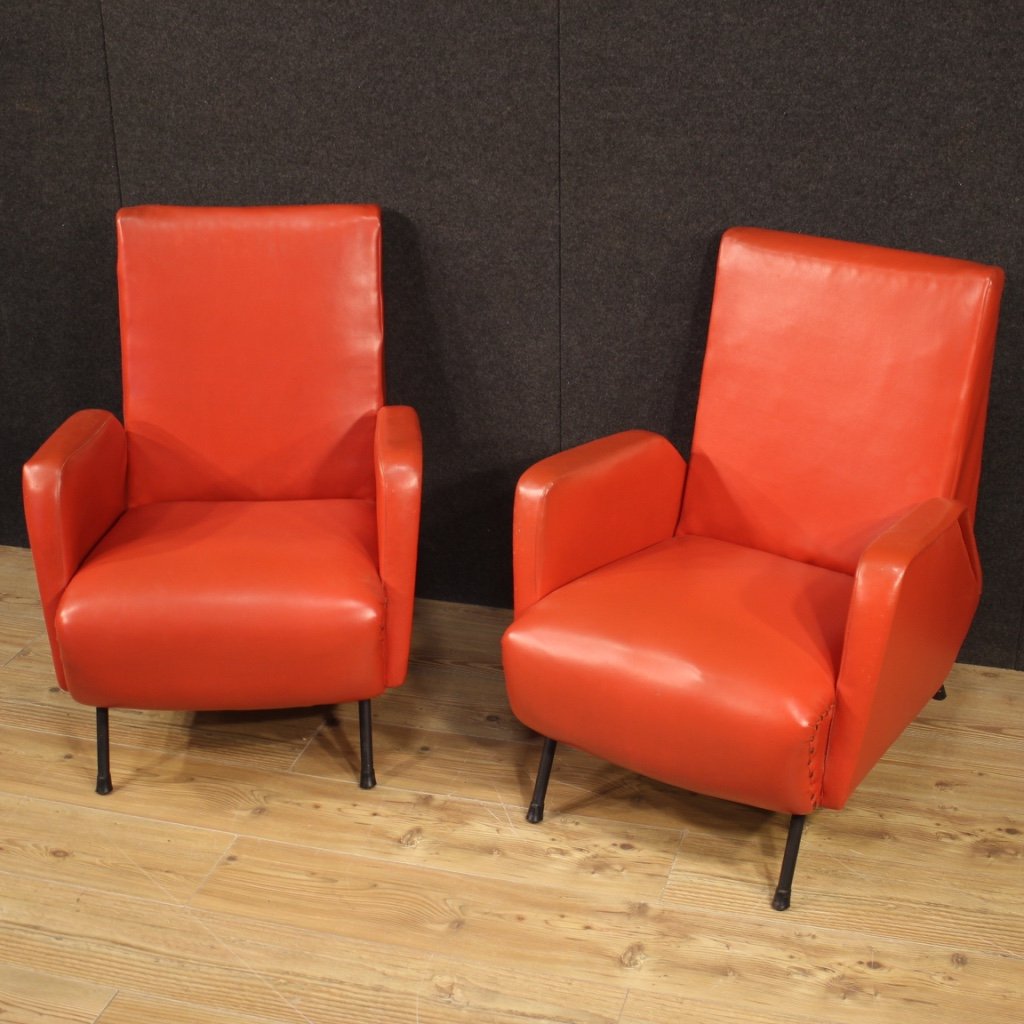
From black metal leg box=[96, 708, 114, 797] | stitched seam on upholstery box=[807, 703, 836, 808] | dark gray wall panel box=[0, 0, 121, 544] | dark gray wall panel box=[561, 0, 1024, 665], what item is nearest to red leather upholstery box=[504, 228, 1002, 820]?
stitched seam on upholstery box=[807, 703, 836, 808]

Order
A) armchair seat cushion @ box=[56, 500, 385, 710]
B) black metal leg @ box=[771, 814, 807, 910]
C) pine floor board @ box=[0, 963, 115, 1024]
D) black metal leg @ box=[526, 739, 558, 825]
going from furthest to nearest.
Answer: black metal leg @ box=[526, 739, 558, 825] < armchair seat cushion @ box=[56, 500, 385, 710] < black metal leg @ box=[771, 814, 807, 910] < pine floor board @ box=[0, 963, 115, 1024]

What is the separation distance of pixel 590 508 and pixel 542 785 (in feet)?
1.64

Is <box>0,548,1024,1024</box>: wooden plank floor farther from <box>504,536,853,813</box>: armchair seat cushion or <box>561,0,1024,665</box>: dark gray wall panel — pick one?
<box>561,0,1024,665</box>: dark gray wall panel

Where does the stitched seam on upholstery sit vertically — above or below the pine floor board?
above

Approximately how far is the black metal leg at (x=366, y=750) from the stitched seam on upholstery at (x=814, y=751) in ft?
2.67

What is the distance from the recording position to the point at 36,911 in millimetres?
2029

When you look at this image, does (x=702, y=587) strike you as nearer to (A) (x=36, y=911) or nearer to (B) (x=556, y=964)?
(B) (x=556, y=964)

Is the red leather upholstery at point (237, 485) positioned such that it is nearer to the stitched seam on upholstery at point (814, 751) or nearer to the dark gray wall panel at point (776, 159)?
the dark gray wall panel at point (776, 159)

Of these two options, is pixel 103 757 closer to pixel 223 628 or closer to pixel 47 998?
pixel 223 628

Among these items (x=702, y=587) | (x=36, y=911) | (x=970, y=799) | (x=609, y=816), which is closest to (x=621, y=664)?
(x=702, y=587)

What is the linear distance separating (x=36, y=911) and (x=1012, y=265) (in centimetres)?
206

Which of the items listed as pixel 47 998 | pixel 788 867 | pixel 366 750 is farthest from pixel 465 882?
pixel 47 998

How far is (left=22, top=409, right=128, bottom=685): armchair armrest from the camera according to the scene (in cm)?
215

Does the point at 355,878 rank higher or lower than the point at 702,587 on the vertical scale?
lower
